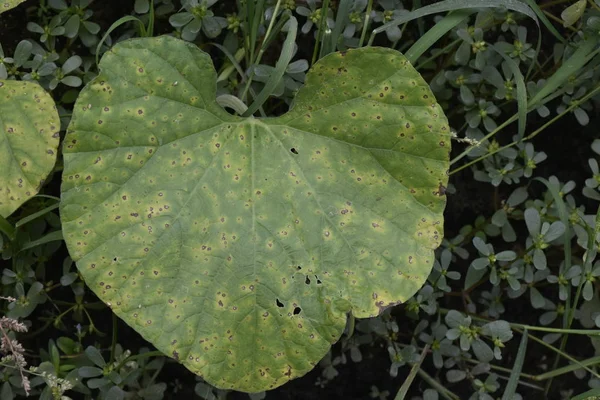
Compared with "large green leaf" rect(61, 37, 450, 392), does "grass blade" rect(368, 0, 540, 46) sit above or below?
above

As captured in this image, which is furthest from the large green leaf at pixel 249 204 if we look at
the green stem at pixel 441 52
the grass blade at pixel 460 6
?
the green stem at pixel 441 52

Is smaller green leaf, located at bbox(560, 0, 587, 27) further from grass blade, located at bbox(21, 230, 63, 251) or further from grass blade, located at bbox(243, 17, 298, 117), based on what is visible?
grass blade, located at bbox(21, 230, 63, 251)

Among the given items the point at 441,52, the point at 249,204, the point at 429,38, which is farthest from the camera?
the point at 441,52

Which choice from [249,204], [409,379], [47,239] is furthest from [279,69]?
[409,379]

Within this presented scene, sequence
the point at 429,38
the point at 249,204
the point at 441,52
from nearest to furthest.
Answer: the point at 249,204 < the point at 429,38 < the point at 441,52

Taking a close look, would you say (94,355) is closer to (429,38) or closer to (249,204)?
(249,204)

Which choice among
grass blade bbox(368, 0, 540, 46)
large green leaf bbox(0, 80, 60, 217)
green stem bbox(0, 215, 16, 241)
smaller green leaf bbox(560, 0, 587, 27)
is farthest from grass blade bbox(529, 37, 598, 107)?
green stem bbox(0, 215, 16, 241)

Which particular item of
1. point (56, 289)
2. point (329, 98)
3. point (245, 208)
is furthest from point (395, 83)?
point (56, 289)
